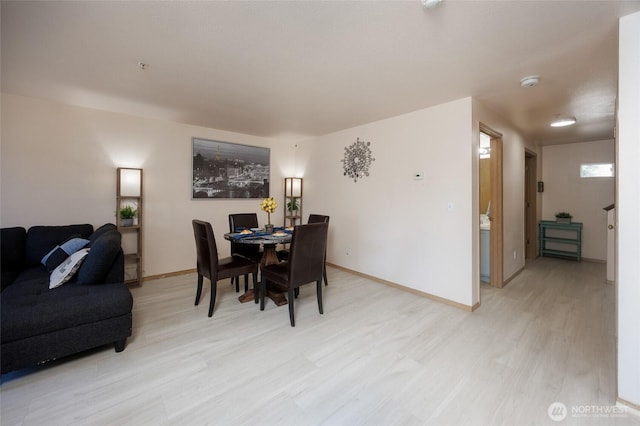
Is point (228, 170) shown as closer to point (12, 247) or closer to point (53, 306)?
point (12, 247)

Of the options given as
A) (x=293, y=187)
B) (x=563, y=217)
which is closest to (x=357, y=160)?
(x=293, y=187)

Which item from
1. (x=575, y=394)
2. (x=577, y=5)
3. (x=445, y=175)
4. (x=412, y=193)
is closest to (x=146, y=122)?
(x=412, y=193)

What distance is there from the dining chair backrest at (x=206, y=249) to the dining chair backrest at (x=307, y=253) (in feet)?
2.54

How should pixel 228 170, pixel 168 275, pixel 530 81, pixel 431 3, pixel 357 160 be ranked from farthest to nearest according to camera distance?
pixel 228 170 < pixel 357 160 < pixel 168 275 < pixel 530 81 < pixel 431 3

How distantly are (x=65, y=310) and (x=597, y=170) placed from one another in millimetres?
7878

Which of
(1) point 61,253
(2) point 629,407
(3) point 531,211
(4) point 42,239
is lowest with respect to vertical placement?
(2) point 629,407

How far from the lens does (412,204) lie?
11.3ft

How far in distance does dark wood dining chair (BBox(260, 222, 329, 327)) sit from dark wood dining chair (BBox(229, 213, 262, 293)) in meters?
0.74

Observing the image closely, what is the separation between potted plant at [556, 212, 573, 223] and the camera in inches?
209

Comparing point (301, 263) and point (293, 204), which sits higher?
point (293, 204)

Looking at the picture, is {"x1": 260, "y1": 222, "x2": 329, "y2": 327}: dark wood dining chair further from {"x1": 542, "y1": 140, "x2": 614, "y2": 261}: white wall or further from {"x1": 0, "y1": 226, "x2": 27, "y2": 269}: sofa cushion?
{"x1": 542, "y1": 140, "x2": 614, "y2": 261}: white wall

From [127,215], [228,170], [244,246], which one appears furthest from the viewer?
[228,170]

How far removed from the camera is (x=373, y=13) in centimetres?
160

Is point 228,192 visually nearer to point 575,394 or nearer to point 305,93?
point 305,93
